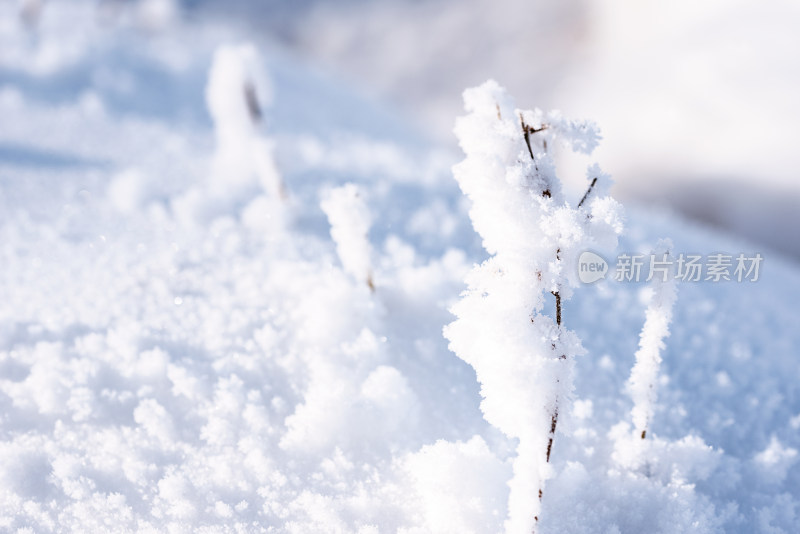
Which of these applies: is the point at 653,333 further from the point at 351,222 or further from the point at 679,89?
the point at 679,89

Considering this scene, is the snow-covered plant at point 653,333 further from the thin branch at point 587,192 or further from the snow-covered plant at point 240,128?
the snow-covered plant at point 240,128

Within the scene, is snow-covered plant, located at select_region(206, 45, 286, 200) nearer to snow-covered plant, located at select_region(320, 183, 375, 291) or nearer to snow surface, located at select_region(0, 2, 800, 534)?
snow surface, located at select_region(0, 2, 800, 534)

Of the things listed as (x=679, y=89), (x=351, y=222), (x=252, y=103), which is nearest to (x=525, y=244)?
(x=351, y=222)

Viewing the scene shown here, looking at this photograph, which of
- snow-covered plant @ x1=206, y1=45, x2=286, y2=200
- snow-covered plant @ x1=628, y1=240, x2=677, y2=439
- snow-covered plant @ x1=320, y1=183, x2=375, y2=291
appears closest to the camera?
snow-covered plant @ x1=628, y1=240, x2=677, y2=439

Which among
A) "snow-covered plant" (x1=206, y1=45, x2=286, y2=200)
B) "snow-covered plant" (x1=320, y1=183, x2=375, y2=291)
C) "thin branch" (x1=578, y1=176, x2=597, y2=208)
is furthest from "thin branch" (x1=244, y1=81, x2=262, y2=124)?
"thin branch" (x1=578, y1=176, x2=597, y2=208)

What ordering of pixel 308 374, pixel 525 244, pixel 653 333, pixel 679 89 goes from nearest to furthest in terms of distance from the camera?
pixel 525 244 → pixel 653 333 → pixel 308 374 → pixel 679 89

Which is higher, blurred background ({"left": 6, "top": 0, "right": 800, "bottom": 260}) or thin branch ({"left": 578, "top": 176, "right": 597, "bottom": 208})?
blurred background ({"left": 6, "top": 0, "right": 800, "bottom": 260})
